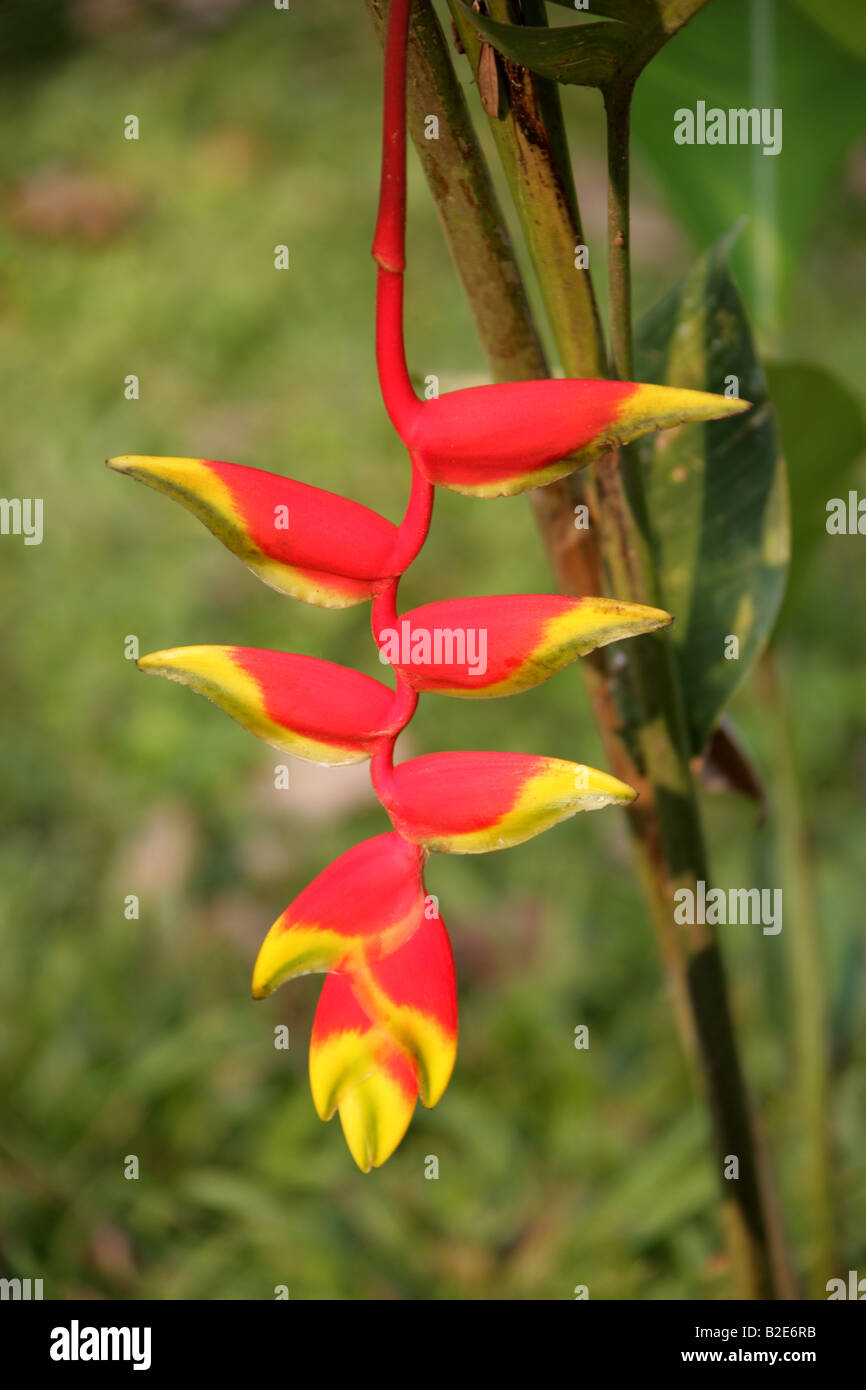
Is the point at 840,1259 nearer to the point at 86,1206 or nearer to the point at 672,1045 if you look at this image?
the point at 672,1045

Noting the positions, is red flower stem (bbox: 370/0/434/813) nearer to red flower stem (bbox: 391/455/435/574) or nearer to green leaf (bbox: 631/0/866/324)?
red flower stem (bbox: 391/455/435/574)

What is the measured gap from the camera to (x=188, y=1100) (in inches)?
37.8

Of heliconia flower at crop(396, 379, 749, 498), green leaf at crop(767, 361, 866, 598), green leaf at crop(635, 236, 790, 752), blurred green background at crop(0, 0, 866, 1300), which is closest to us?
heliconia flower at crop(396, 379, 749, 498)

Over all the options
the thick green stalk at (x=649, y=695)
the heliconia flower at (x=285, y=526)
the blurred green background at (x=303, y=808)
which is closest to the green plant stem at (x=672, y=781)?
the thick green stalk at (x=649, y=695)

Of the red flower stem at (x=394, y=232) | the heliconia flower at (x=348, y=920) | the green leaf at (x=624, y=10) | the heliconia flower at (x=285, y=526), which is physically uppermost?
the green leaf at (x=624, y=10)

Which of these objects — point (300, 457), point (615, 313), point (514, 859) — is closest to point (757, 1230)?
point (615, 313)

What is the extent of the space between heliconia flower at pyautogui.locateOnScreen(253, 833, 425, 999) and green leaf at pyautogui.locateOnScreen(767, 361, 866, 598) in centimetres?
34

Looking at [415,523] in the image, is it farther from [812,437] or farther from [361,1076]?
[812,437]

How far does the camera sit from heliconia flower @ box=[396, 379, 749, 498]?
11.3 inches

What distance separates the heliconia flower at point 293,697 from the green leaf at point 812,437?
1.04 ft

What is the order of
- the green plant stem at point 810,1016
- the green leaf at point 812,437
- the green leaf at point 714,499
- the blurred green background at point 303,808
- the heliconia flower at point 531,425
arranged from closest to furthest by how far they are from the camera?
1. the heliconia flower at point 531,425
2. the green leaf at point 714,499
3. the green leaf at point 812,437
4. the green plant stem at point 810,1016
5. the blurred green background at point 303,808

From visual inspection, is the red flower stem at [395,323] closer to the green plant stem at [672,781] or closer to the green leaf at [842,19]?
the green plant stem at [672,781]

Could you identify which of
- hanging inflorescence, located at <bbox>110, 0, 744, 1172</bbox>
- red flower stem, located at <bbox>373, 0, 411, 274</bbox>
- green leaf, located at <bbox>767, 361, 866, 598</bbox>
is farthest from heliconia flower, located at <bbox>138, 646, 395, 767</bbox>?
green leaf, located at <bbox>767, 361, 866, 598</bbox>

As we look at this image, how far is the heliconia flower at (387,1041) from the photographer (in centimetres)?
30
